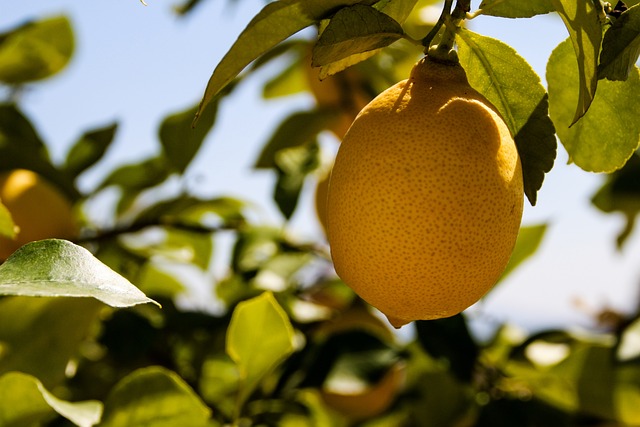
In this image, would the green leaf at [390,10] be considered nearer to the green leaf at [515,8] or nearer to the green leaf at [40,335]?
the green leaf at [515,8]

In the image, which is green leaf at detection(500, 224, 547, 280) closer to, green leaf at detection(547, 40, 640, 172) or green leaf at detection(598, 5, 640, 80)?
green leaf at detection(547, 40, 640, 172)

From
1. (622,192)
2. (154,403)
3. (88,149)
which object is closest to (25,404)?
(154,403)

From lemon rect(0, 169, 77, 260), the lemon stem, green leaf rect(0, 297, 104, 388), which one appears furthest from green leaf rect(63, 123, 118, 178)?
the lemon stem

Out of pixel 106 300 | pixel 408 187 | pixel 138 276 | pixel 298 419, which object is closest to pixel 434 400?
→ pixel 298 419

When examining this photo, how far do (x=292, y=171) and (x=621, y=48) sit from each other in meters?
0.90

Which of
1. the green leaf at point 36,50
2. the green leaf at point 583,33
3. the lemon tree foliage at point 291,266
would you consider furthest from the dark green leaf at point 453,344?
the green leaf at point 36,50

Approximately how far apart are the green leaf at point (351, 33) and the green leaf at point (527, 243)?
2.60 ft

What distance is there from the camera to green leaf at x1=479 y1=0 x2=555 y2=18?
0.66 meters

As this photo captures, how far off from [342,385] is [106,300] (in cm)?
74

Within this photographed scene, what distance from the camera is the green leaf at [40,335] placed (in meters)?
0.91

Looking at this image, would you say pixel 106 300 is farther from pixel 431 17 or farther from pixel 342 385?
pixel 431 17

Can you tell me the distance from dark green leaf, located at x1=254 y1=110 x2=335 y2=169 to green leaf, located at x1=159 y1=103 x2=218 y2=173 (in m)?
0.21

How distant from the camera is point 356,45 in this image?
0.58 m

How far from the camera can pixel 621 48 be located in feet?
1.90
